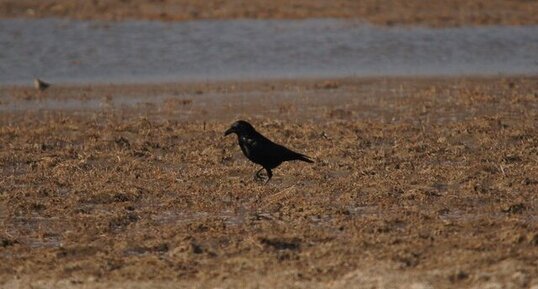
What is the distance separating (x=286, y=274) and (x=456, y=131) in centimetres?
686

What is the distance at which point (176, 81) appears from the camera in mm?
21969

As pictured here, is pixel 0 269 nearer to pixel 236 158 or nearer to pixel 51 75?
pixel 236 158

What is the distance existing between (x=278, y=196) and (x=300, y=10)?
2577cm

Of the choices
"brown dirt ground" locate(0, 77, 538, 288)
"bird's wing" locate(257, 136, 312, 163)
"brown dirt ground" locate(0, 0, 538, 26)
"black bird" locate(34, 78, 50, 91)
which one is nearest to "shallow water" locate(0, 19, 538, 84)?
"brown dirt ground" locate(0, 0, 538, 26)

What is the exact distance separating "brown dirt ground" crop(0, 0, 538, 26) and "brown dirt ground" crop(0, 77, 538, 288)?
15.0 m

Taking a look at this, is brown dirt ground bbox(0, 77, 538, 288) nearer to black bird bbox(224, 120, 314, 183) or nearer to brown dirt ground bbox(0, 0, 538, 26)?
black bird bbox(224, 120, 314, 183)

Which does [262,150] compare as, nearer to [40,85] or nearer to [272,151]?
[272,151]

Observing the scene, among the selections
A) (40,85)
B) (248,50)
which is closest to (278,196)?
(40,85)

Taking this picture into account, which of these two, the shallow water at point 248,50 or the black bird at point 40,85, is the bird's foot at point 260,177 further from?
the shallow water at point 248,50

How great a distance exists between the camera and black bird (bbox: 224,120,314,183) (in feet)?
36.6

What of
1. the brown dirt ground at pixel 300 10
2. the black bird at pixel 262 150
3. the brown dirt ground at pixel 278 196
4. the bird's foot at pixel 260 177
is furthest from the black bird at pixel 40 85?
the brown dirt ground at pixel 300 10

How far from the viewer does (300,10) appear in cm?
3578

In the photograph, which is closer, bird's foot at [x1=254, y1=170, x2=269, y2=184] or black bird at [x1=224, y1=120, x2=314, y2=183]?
black bird at [x1=224, y1=120, x2=314, y2=183]

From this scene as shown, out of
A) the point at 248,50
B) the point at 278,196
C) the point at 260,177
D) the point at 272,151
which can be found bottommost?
the point at 248,50
